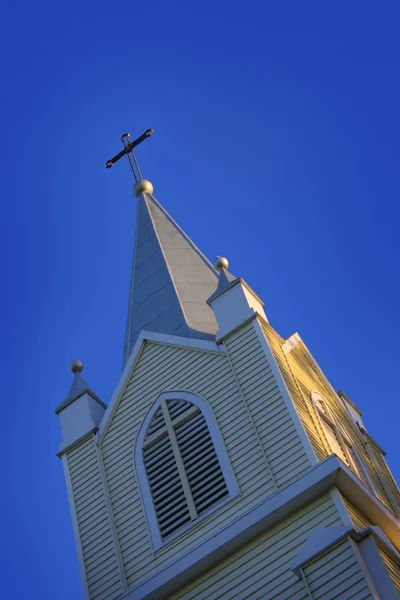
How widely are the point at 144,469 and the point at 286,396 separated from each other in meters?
3.21

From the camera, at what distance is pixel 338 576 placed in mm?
17906

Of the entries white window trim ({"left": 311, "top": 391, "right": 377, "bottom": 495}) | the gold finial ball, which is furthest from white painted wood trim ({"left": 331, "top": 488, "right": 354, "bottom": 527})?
A: the gold finial ball

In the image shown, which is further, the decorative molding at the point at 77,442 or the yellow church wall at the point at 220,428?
the decorative molding at the point at 77,442

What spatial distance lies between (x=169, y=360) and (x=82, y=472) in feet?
9.39

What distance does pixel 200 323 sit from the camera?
24625 mm

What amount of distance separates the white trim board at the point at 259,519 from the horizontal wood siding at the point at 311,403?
0.94m

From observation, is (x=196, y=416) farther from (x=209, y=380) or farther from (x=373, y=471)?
(x=373, y=471)

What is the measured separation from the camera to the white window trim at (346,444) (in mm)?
22527

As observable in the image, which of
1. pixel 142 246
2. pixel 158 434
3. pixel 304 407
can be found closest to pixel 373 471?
pixel 304 407

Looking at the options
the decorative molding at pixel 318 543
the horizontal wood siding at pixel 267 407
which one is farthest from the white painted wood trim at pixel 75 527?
the decorative molding at pixel 318 543

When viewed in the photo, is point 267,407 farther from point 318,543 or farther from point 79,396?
point 79,396

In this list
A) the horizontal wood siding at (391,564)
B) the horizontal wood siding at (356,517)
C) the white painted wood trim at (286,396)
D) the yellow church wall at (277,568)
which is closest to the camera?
the yellow church wall at (277,568)

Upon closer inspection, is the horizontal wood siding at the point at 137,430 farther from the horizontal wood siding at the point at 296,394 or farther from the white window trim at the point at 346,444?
the white window trim at the point at 346,444

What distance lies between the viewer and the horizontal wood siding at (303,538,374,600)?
57.7ft
